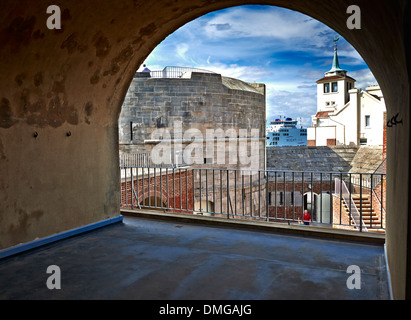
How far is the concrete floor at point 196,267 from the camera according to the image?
10.8 feet

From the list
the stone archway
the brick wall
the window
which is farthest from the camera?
the window

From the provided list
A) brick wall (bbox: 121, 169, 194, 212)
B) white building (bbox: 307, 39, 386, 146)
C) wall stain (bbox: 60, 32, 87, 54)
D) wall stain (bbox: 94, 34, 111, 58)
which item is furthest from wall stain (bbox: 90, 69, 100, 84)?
white building (bbox: 307, 39, 386, 146)

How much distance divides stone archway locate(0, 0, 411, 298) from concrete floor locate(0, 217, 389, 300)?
1.63 ft

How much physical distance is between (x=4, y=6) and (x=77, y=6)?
91cm

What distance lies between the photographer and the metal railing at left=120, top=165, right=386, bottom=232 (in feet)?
29.7

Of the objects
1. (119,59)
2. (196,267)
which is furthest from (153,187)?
(196,267)

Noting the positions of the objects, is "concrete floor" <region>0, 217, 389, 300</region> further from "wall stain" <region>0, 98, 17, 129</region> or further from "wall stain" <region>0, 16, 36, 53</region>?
"wall stain" <region>0, 16, 36, 53</region>

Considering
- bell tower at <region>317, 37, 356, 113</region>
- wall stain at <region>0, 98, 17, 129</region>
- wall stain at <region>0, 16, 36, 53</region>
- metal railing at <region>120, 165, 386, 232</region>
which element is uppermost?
bell tower at <region>317, 37, 356, 113</region>

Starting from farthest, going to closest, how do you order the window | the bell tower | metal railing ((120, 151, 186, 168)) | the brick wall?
the bell tower < the window < metal railing ((120, 151, 186, 168)) < the brick wall

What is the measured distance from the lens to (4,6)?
3.42m

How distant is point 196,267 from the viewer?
3.93 meters

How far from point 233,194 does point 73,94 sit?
15.5m

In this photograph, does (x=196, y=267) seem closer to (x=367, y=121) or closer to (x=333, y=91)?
(x=367, y=121)

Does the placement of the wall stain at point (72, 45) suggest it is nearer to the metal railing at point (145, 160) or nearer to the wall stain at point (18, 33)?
the wall stain at point (18, 33)
